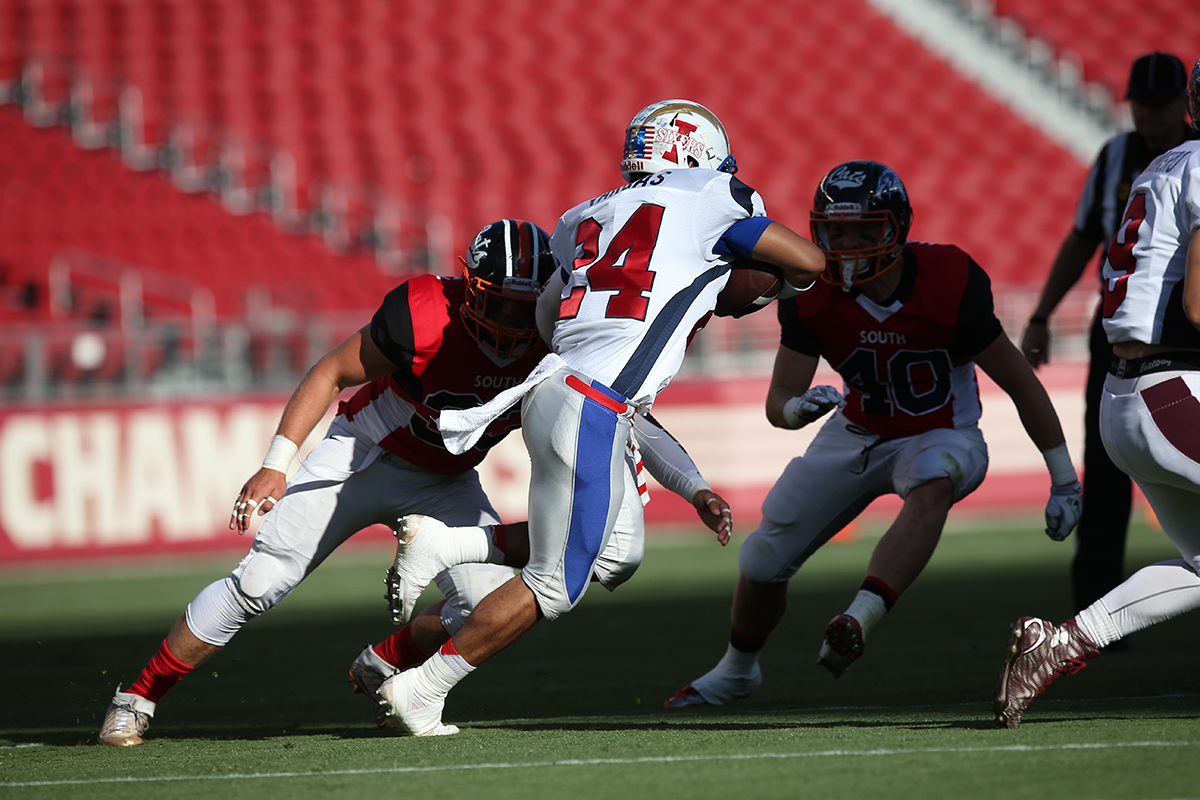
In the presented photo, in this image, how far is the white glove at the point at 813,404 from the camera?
4214mm

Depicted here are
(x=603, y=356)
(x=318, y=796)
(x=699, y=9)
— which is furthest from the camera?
(x=699, y=9)

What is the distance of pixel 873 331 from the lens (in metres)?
4.88

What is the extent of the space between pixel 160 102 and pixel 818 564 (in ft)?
38.7

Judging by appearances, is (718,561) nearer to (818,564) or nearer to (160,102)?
(818,564)

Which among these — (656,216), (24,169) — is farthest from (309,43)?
(656,216)

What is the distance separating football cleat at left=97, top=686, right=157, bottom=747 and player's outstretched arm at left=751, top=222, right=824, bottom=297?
249 centimetres

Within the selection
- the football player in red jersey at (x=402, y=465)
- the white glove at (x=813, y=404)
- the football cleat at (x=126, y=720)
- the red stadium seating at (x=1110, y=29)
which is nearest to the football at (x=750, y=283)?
the white glove at (x=813, y=404)

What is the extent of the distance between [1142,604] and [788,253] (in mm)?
1360

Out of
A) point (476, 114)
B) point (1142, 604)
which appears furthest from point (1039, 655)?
point (476, 114)

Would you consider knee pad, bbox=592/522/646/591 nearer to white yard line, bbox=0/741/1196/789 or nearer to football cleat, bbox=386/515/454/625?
football cleat, bbox=386/515/454/625

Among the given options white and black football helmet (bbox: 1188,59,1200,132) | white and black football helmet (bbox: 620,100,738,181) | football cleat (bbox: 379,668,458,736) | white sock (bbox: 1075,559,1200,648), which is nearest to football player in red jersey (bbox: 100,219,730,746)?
football cleat (bbox: 379,668,458,736)

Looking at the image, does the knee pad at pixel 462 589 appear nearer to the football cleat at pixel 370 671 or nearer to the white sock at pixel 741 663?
the football cleat at pixel 370 671

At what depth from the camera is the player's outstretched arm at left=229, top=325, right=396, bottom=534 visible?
166 inches

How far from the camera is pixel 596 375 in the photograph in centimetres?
389
